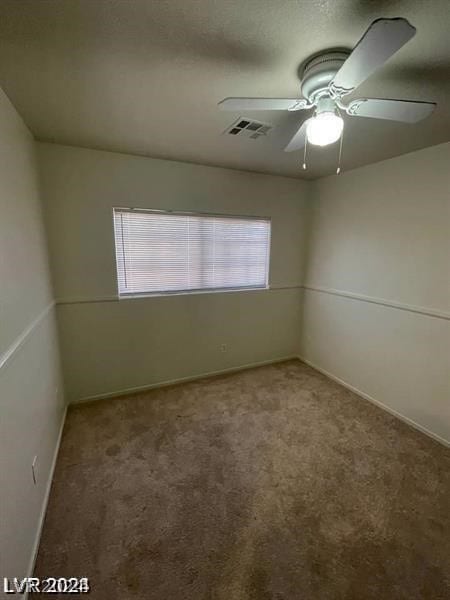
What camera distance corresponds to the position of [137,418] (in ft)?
8.09

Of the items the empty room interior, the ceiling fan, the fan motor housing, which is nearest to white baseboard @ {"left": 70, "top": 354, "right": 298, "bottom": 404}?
the empty room interior

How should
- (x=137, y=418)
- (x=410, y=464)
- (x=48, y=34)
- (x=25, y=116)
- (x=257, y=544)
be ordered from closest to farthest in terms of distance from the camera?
(x=48, y=34) → (x=257, y=544) → (x=25, y=116) → (x=410, y=464) → (x=137, y=418)

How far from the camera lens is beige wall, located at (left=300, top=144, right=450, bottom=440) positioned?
2.21 m

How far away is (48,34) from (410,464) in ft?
10.5

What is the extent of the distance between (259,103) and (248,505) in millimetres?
2180

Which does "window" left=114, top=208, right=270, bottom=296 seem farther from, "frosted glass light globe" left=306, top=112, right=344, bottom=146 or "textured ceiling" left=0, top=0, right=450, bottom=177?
"frosted glass light globe" left=306, top=112, right=344, bottom=146

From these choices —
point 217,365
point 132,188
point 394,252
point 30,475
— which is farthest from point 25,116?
point 394,252

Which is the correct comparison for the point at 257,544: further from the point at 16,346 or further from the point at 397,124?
the point at 397,124

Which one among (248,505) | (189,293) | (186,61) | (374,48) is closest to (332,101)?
(374,48)

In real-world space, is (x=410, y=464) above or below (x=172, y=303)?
below

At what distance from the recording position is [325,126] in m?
1.24

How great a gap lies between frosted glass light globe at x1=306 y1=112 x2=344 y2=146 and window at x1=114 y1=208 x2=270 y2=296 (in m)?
1.74

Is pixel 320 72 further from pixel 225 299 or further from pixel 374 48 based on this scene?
pixel 225 299

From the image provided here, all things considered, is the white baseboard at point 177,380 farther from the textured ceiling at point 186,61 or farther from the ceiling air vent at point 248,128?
the ceiling air vent at point 248,128
